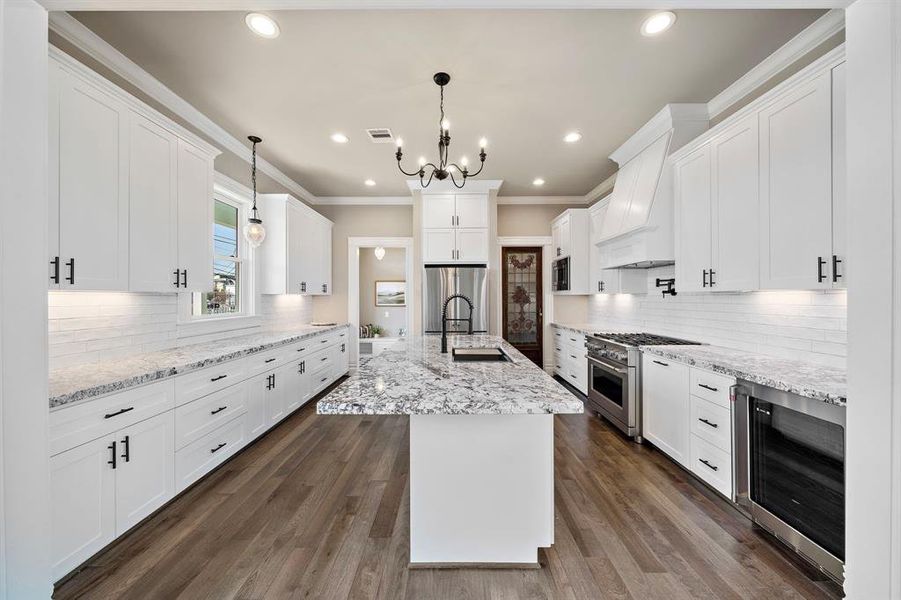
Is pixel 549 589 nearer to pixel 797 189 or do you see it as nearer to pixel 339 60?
pixel 797 189

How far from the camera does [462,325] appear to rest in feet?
16.3

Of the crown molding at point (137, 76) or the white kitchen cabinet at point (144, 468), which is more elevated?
the crown molding at point (137, 76)

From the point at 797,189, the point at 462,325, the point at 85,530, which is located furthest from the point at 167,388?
the point at 797,189

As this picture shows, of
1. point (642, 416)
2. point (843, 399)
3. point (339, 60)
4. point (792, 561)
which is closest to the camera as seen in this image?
point (843, 399)

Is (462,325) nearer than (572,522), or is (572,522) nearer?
(572,522)

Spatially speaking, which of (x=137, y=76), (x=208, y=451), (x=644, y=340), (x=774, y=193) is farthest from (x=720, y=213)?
(x=137, y=76)

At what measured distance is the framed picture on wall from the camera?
26.3ft

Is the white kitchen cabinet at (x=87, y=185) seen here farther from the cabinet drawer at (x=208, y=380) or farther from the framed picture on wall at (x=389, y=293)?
the framed picture on wall at (x=389, y=293)

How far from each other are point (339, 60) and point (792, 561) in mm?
3844

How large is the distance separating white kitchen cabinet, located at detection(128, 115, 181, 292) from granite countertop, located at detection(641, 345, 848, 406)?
3654 mm

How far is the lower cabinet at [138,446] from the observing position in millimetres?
1633

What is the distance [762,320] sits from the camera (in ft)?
8.57
